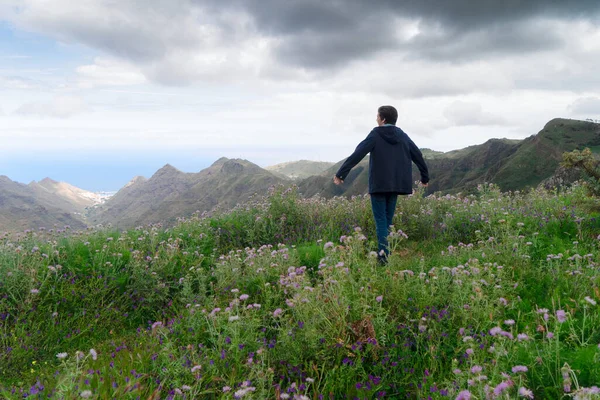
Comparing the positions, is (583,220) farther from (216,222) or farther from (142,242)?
(142,242)

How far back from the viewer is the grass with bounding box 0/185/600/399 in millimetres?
3227

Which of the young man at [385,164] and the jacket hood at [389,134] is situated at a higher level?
the jacket hood at [389,134]

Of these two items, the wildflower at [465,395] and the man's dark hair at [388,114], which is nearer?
the wildflower at [465,395]

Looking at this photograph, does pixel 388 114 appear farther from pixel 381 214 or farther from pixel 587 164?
pixel 587 164

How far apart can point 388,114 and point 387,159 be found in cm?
83

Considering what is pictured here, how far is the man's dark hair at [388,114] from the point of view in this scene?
23.4 feet

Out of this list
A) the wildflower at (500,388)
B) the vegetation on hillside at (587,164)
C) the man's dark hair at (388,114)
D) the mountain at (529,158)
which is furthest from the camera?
the mountain at (529,158)

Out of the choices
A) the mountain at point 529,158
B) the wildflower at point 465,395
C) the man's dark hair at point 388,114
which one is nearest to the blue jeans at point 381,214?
the man's dark hair at point 388,114

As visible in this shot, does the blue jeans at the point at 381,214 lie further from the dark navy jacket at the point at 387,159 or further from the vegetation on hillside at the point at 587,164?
the vegetation on hillside at the point at 587,164

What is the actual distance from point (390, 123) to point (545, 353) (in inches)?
186

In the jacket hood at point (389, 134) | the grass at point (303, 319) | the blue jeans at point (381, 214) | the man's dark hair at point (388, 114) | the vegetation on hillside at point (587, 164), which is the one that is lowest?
the grass at point (303, 319)

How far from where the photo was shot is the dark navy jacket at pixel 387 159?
22.5 feet

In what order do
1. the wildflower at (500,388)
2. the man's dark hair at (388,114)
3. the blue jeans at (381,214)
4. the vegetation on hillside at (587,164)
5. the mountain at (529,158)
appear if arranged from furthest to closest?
the mountain at (529,158) → the vegetation on hillside at (587,164) → the man's dark hair at (388,114) → the blue jeans at (381,214) → the wildflower at (500,388)

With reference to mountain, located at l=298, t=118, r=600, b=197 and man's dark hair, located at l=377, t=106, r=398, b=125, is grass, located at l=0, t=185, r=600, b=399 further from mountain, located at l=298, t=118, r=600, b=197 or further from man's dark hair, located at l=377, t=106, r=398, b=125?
mountain, located at l=298, t=118, r=600, b=197
